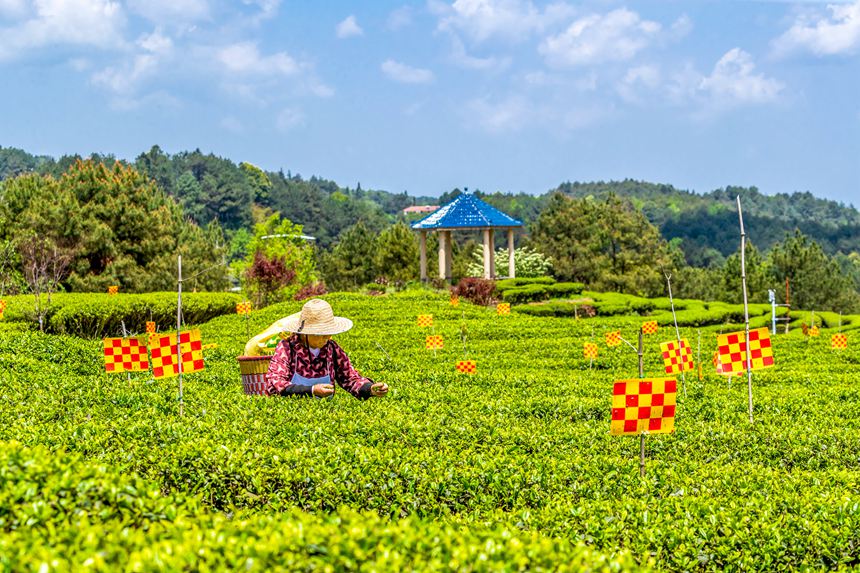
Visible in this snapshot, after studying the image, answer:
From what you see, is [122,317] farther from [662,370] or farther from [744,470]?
[744,470]

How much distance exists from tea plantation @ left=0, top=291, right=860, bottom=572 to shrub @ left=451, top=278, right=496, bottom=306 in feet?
55.2

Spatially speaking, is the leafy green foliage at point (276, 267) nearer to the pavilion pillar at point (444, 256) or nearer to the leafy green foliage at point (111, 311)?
the pavilion pillar at point (444, 256)

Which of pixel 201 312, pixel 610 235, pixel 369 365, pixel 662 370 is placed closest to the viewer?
pixel 369 365

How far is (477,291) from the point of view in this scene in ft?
102

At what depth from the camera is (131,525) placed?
368 centimetres

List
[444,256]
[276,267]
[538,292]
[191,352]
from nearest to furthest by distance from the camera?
[191,352]
[538,292]
[276,267]
[444,256]

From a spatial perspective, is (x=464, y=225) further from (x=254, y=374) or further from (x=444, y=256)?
(x=254, y=374)

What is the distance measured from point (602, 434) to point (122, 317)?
1593cm

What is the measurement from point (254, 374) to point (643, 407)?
478 centimetres

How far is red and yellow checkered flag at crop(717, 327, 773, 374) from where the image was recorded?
1018cm

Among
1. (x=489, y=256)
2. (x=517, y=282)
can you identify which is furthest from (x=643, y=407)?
(x=489, y=256)

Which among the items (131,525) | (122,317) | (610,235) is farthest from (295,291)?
(131,525)

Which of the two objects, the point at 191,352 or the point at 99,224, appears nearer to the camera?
the point at 191,352

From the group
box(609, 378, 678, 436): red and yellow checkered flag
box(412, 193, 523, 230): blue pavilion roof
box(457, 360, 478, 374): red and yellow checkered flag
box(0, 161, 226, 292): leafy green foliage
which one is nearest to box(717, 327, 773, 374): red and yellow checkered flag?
box(609, 378, 678, 436): red and yellow checkered flag
